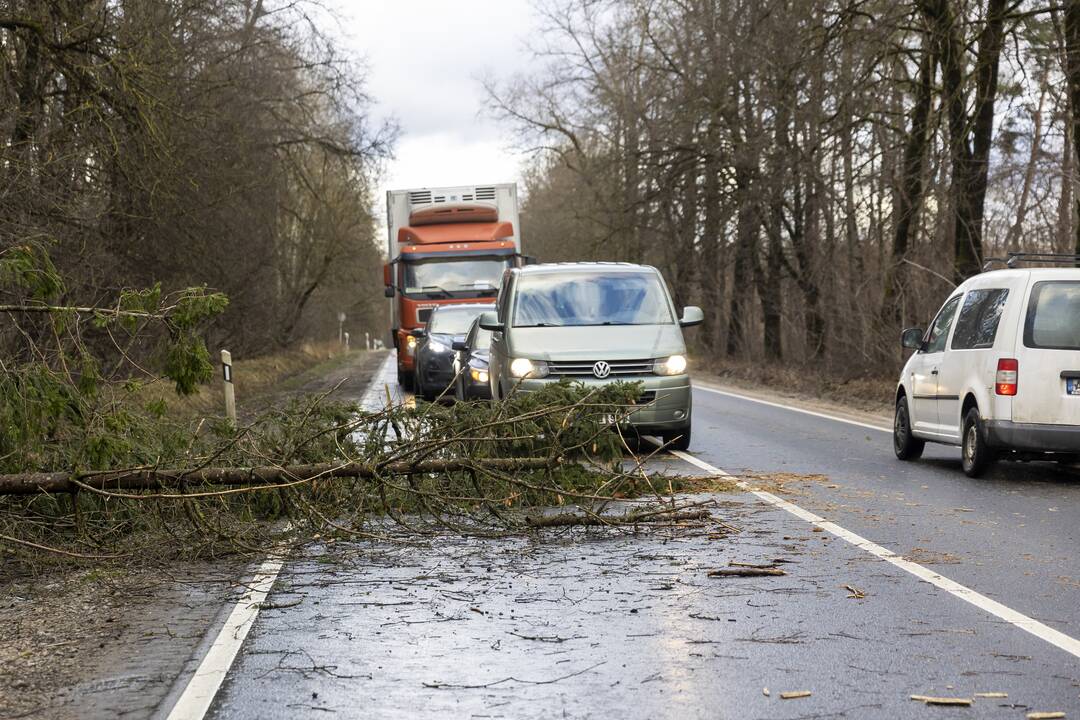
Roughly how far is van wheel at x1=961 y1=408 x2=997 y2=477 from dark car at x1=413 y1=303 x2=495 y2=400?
11587 millimetres

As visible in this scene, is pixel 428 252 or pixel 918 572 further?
pixel 428 252

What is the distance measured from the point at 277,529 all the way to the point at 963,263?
694 inches

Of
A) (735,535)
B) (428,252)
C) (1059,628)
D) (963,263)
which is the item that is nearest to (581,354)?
(735,535)

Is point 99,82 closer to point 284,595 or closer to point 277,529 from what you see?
point 277,529

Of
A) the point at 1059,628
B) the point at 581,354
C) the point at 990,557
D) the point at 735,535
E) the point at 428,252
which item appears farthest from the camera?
the point at 428,252

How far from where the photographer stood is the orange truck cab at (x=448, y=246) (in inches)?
1164

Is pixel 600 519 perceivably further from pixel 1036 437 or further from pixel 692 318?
pixel 692 318

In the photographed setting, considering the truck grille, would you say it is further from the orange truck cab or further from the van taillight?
the orange truck cab

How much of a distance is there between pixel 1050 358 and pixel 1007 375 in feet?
1.23

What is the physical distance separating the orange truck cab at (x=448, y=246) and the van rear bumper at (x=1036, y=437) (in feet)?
60.2

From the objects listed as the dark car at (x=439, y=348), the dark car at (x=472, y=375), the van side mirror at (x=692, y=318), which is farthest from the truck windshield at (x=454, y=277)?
the van side mirror at (x=692, y=318)

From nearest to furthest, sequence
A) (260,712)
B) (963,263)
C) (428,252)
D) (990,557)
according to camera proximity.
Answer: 1. (260,712)
2. (990,557)
3. (963,263)
4. (428,252)

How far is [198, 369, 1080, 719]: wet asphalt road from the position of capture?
205 inches

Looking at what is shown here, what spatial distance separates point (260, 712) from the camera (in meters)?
5.09
